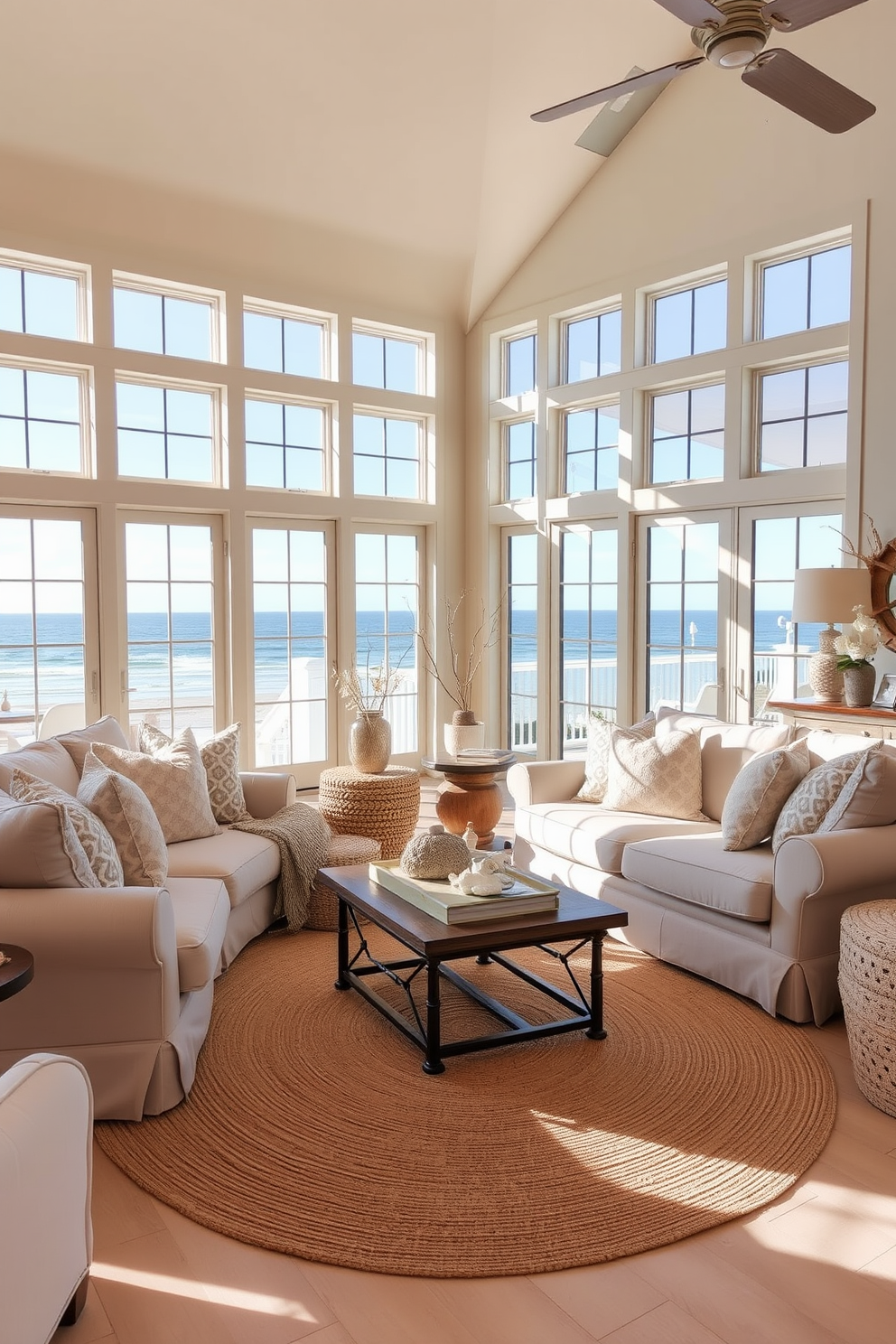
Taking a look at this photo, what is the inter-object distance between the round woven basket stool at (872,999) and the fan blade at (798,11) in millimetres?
2618

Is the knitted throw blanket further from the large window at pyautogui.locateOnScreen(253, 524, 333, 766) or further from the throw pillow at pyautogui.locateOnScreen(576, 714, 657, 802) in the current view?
the large window at pyautogui.locateOnScreen(253, 524, 333, 766)

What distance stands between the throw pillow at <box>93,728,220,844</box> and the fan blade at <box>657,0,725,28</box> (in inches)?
125

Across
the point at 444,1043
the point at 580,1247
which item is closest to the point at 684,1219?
the point at 580,1247

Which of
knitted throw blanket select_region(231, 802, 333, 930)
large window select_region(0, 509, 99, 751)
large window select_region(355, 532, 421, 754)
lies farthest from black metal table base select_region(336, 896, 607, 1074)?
large window select_region(355, 532, 421, 754)

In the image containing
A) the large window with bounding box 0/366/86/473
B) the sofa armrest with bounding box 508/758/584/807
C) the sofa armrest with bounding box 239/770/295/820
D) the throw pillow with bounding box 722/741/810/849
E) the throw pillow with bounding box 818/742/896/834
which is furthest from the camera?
the large window with bounding box 0/366/86/473

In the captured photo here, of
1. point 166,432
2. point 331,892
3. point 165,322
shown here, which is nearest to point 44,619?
point 166,432

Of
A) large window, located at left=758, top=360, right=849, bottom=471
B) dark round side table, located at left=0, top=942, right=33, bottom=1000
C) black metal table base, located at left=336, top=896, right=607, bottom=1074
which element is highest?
large window, located at left=758, top=360, right=849, bottom=471

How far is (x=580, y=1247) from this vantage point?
2289 mm

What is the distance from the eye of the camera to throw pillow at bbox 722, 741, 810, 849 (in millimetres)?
3793

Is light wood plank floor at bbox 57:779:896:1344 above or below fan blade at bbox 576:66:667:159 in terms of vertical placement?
below

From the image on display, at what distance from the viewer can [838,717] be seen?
501cm

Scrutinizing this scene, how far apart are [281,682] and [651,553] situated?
8.84 ft

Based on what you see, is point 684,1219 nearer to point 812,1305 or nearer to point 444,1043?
point 812,1305

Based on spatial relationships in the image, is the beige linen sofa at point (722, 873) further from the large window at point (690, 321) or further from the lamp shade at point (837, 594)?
the large window at point (690, 321)
